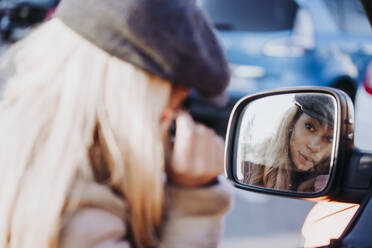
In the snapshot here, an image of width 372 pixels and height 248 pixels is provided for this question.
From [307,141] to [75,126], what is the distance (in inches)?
30.8

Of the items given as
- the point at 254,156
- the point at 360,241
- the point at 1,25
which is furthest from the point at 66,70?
the point at 1,25

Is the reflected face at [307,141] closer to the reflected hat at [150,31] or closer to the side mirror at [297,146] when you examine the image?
the side mirror at [297,146]

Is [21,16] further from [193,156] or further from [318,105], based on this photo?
[318,105]

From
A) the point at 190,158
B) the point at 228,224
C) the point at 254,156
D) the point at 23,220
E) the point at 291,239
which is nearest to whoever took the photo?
the point at 254,156

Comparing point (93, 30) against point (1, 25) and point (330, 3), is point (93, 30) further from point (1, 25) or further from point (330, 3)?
point (1, 25)

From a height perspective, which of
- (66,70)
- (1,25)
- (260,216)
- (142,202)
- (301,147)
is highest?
(301,147)

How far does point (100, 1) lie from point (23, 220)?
2.05 feet

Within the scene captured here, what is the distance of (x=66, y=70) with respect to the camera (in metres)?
1.38

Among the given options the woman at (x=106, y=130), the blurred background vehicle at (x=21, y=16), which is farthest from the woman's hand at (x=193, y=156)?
the blurred background vehicle at (x=21, y=16)

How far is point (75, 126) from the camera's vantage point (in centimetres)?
132

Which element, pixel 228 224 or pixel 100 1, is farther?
pixel 228 224

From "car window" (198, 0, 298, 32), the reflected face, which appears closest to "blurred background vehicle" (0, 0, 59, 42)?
"car window" (198, 0, 298, 32)

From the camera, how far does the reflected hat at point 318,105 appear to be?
0.69 metres

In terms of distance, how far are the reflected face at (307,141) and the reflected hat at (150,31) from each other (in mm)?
730
